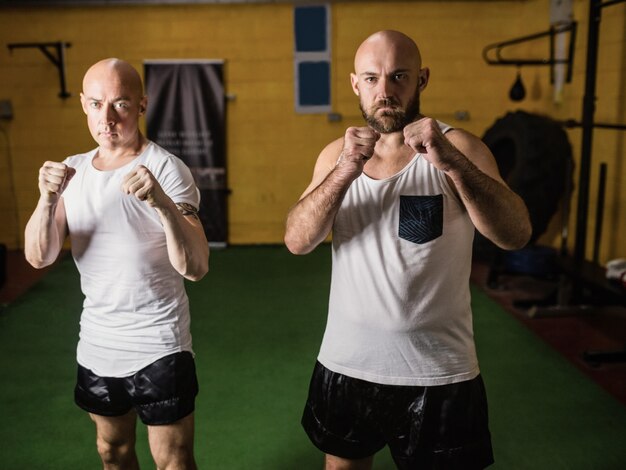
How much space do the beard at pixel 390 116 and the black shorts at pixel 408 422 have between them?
691 mm

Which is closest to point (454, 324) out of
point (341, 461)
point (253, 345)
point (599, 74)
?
point (341, 461)

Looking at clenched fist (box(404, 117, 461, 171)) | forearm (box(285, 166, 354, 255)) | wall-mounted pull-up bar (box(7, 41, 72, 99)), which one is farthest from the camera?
wall-mounted pull-up bar (box(7, 41, 72, 99))

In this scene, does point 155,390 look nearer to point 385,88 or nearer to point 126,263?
point 126,263

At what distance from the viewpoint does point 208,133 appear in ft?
22.7

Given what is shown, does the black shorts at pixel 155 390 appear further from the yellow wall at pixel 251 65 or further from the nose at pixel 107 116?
the yellow wall at pixel 251 65

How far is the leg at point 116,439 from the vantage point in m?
1.96

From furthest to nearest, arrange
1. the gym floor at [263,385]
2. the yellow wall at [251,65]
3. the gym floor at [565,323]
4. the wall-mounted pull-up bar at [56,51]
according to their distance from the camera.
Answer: the yellow wall at [251,65], the wall-mounted pull-up bar at [56,51], the gym floor at [565,323], the gym floor at [263,385]

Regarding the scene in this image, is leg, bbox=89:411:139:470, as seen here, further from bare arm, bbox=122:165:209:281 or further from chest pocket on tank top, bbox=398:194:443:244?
chest pocket on tank top, bbox=398:194:443:244

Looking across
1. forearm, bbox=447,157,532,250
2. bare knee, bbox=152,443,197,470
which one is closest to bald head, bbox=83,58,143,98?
forearm, bbox=447,157,532,250

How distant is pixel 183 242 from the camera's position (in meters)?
1.70

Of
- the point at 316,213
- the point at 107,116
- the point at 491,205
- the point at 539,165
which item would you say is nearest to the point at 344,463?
the point at 316,213

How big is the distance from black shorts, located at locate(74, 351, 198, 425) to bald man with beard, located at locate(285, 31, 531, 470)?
0.42 meters

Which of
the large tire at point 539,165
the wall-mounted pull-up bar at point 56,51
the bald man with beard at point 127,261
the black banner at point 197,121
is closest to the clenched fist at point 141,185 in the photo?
the bald man with beard at point 127,261

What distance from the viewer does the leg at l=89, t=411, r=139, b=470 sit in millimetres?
1960
